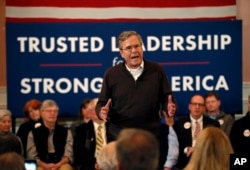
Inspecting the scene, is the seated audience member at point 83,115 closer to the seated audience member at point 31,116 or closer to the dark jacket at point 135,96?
the seated audience member at point 31,116

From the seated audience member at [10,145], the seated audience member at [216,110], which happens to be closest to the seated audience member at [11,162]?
the seated audience member at [10,145]

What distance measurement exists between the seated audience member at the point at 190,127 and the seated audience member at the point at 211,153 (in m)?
3.92

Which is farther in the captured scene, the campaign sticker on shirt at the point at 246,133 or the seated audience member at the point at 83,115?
the seated audience member at the point at 83,115

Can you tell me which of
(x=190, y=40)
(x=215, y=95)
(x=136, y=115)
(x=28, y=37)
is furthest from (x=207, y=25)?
(x=136, y=115)

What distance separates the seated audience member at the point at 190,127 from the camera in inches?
297

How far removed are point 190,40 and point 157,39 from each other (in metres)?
0.38

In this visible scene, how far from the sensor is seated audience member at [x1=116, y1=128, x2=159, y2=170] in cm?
259

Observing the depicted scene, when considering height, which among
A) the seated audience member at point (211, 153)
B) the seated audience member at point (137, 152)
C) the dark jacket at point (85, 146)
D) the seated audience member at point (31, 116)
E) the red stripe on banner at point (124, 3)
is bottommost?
the dark jacket at point (85, 146)

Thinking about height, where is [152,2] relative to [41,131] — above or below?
above

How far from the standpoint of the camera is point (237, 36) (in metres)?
8.34

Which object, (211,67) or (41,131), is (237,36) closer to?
(211,67)

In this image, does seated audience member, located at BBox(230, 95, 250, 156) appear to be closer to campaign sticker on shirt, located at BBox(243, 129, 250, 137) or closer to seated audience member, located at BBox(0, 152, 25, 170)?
campaign sticker on shirt, located at BBox(243, 129, 250, 137)

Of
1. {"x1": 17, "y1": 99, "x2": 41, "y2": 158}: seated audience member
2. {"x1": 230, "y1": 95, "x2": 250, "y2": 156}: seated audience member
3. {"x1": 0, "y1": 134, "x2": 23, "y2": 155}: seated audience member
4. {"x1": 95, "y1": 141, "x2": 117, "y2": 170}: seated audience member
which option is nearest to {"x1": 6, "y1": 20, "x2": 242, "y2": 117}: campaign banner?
{"x1": 17, "y1": 99, "x2": 41, "y2": 158}: seated audience member

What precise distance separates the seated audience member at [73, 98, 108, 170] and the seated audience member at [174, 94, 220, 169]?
794 mm
